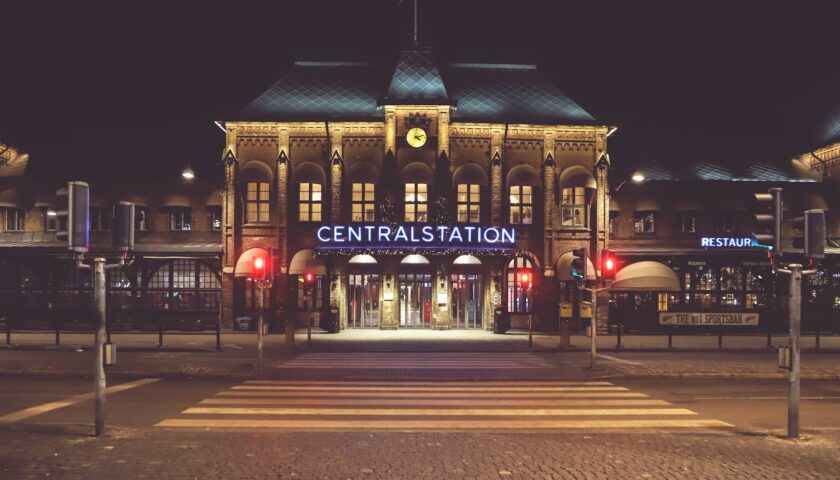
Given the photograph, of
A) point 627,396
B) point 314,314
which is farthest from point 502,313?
point 627,396

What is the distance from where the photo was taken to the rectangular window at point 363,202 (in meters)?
32.7

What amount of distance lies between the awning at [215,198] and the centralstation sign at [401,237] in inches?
253

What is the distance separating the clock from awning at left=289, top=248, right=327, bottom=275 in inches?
275

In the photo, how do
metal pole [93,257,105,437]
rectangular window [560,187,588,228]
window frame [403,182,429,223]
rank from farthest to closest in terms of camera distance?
rectangular window [560,187,588,228] → window frame [403,182,429,223] → metal pole [93,257,105,437]

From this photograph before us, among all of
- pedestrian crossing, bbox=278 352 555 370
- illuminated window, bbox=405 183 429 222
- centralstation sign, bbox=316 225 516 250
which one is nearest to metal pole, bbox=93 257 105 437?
pedestrian crossing, bbox=278 352 555 370

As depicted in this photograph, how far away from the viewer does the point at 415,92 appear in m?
32.1

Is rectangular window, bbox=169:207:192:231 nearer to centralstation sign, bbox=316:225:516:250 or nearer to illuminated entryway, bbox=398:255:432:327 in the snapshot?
centralstation sign, bbox=316:225:516:250

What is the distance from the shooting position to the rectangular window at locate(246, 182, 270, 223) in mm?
32469

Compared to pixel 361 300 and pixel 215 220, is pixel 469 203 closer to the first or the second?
pixel 361 300

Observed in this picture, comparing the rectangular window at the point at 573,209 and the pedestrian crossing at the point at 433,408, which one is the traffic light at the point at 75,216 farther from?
the rectangular window at the point at 573,209

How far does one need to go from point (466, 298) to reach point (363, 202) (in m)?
6.95

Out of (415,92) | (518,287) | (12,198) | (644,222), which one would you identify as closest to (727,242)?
(644,222)

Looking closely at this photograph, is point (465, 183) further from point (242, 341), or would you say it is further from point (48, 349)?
point (48, 349)

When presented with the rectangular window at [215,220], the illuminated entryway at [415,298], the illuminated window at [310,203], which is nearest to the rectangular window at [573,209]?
the illuminated entryway at [415,298]
